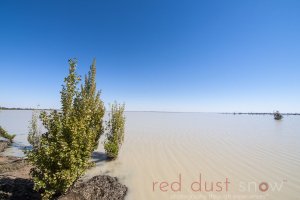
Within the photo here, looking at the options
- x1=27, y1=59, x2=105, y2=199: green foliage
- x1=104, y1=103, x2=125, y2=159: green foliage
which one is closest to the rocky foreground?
x1=27, y1=59, x2=105, y2=199: green foliage

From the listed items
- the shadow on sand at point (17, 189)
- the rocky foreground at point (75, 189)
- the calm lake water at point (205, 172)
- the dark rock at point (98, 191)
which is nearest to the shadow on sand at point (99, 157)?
the calm lake water at point (205, 172)

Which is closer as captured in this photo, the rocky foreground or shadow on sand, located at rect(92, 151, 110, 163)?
the rocky foreground

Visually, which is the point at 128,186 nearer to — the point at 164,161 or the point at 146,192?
the point at 146,192

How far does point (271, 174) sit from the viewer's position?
11.5m

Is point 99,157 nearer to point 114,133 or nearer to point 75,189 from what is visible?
point 114,133

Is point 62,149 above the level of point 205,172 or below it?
above

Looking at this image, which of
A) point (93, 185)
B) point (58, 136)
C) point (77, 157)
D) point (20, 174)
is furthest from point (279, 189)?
point (20, 174)

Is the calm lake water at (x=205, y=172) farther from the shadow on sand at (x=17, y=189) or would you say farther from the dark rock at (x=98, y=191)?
the shadow on sand at (x=17, y=189)

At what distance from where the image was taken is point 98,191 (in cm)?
846

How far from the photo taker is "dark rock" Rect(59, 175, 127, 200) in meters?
7.80

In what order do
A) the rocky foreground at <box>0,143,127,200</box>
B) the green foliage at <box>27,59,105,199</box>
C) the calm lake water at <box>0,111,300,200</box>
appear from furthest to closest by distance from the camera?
the calm lake water at <box>0,111,300,200</box>
the rocky foreground at <box>0,143,127,200</box>
the green foliage at <box>27,59,105,199</box>

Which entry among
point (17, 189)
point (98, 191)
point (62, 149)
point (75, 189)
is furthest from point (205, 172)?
point (17, 189)

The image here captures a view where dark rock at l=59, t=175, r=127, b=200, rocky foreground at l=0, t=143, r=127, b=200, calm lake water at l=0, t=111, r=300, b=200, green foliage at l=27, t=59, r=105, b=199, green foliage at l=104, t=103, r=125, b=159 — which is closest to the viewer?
green foliage at l=27, t=59, r=105, b=199

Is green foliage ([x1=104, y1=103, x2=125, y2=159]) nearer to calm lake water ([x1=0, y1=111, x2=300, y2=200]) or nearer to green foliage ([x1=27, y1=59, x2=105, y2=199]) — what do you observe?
calm lake water ([x1=0, y1=111, x2=300, y2=200])
